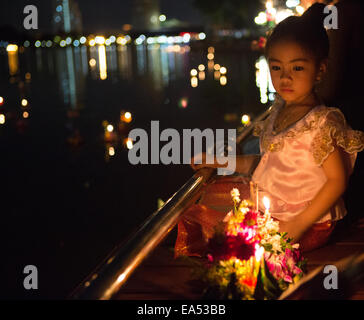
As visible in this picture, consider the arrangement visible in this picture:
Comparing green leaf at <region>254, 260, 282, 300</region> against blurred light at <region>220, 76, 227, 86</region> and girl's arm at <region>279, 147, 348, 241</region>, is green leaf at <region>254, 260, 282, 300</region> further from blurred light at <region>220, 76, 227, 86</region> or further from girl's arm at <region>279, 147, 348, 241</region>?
blurred light at <region>220, 76, 227, 86</region>

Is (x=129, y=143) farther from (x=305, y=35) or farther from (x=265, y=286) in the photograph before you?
(x=265, y=286)

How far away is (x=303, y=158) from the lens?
10.1 feet

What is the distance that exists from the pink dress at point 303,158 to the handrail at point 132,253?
484 mm

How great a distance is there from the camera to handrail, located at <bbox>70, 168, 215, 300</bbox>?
2.05 m

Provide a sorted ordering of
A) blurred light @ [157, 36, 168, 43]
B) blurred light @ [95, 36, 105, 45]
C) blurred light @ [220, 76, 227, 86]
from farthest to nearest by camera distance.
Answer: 1. blurred light @ [157, 36, 168, 43]
2. blurred light @ [95, 36, 105, 45]
3. blurred light @ [220, 76, 227, 86]

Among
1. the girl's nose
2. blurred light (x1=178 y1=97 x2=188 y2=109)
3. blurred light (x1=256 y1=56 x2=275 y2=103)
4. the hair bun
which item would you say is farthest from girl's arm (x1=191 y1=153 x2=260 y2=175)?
blurred light (x1=178 y1=97 x2=188 y2=109)

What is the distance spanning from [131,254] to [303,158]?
124 cm

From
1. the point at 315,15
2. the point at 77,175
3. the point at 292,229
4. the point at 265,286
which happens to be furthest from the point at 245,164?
the point at 77,175

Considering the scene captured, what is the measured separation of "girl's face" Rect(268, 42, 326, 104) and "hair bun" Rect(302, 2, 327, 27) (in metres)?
0.21
